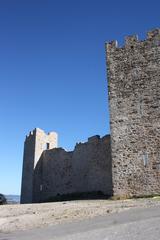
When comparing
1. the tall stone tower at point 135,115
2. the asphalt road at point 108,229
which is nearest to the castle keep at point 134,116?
the tall stone tower at point 135,115

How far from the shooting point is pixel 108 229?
10.0 meters

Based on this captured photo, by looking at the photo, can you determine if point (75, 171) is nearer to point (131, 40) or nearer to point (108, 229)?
point (131, 40)

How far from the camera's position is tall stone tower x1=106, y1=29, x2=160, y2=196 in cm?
2014

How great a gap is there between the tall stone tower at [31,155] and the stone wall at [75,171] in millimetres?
444

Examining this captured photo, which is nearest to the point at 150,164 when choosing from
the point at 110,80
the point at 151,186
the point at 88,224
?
the point at 151,186

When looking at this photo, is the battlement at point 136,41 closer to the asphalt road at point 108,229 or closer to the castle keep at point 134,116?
the castle keep at point 134,116

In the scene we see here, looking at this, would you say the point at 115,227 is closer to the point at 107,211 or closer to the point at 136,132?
the point at 107,211

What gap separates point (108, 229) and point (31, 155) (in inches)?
927

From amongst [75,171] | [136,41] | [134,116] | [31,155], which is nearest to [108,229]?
[134,116]

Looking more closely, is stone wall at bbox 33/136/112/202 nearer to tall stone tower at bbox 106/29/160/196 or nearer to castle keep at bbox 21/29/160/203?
castle keep at bbox 21/29/160/203

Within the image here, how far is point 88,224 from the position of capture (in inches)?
451

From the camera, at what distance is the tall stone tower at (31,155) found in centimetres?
3253

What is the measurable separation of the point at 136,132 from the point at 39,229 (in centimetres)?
1020

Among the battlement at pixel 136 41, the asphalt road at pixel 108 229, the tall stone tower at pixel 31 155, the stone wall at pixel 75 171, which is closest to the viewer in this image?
the asphalt road at pixel 108 229
